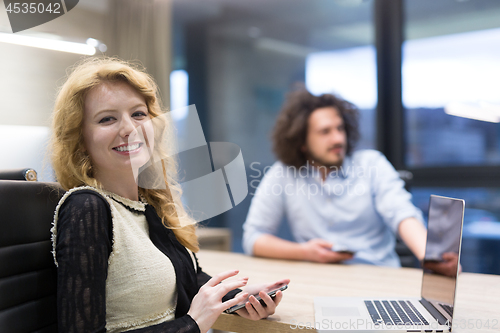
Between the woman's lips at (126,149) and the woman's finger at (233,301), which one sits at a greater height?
the woman's lips at (126,149)

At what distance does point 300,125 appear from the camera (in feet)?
7.52

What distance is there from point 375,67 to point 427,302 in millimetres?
2304

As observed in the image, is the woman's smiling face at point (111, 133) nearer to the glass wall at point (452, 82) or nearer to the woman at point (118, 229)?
the woman at point (118, 229)

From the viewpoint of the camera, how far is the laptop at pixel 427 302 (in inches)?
35.4

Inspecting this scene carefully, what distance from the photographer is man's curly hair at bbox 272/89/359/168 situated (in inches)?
89.7

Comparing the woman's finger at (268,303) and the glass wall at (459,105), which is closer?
the woman's finger at (268,303)

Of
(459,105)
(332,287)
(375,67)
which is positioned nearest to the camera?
(332,287)

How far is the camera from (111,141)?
3.18 ft

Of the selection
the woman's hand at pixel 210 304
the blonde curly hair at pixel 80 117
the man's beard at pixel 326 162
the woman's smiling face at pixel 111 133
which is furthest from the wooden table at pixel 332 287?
the man's beard at pixel 326 162

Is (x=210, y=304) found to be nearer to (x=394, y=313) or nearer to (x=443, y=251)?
(x=394, y=313)

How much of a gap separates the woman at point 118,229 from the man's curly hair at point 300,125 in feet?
3.95

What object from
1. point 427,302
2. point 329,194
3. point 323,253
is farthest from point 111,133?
point 329,194

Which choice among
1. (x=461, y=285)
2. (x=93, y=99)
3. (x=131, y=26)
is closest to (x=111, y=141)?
(x=93, y=99)

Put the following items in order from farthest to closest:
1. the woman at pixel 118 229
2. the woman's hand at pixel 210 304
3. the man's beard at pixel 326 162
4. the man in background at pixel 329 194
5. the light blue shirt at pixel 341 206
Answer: the man's beard at pixel 326 162 < the light blue shirt at pixel 341 206 < the man in background at pixel 329 194 < the woman's hand at pixel 210 304 < the woman at pixel 118 229
